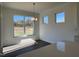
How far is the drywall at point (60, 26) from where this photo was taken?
1.37 m

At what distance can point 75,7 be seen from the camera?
4.41 ft

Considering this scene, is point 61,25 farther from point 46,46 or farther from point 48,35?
point 46,46

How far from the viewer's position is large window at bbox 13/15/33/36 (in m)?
1.37

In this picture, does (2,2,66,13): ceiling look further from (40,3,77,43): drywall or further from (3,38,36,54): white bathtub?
(3,38,36,54): white bathtub

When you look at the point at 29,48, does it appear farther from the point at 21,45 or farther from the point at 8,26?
the point at 8,26

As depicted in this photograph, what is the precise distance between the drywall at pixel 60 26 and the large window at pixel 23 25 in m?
0.18

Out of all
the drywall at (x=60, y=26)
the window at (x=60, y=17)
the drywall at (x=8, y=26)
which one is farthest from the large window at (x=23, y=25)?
the window at (x=60, y=17)

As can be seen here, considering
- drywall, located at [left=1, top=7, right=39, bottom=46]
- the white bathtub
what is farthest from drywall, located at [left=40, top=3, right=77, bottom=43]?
drywall, located at [left=1, top=7, right=39, bottom=46]

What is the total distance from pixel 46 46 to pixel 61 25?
1.24 ft

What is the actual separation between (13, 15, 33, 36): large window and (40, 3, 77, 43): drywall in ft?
0.60

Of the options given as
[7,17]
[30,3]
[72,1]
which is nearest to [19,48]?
[7,17]

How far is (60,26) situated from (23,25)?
538 millimetres

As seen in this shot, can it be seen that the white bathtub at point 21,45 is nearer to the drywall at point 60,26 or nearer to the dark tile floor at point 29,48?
the dark tile floor at point 29,48

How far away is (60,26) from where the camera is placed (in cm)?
142
